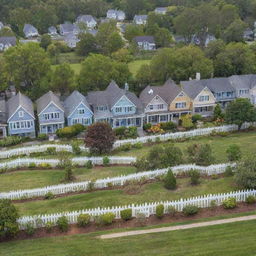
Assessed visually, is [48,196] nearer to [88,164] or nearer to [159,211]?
[88,164]

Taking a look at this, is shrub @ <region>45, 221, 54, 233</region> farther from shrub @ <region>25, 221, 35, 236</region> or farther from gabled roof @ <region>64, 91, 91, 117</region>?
gabled roof @ <region>64, 91, 91, 117</region>

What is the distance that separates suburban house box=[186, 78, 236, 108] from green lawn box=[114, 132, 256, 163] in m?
11.2

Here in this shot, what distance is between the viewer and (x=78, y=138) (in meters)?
55.1

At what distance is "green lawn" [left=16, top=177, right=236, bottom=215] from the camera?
115ft

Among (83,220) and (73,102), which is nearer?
(83,220)

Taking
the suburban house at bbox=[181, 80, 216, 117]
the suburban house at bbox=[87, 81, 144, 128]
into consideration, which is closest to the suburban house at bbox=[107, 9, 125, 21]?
the suburban house at bbox=[181, 80, 216, 117]

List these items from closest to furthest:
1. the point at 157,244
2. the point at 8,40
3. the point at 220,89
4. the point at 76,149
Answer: the point at 157,244, the point at 76,149, the point at 220,89, the point at 8,40

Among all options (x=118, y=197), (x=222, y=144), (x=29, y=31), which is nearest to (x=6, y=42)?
(x=29, y=31)

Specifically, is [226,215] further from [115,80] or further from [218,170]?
[115,80]

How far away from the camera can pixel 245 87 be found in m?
65.4

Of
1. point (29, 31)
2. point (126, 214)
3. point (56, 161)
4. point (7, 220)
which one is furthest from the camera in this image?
point (29, 31)

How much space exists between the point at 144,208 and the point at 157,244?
410 centimetres

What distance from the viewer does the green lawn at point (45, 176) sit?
41219 millimetres

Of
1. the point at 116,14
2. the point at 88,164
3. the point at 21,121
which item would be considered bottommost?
the point at 88,164
